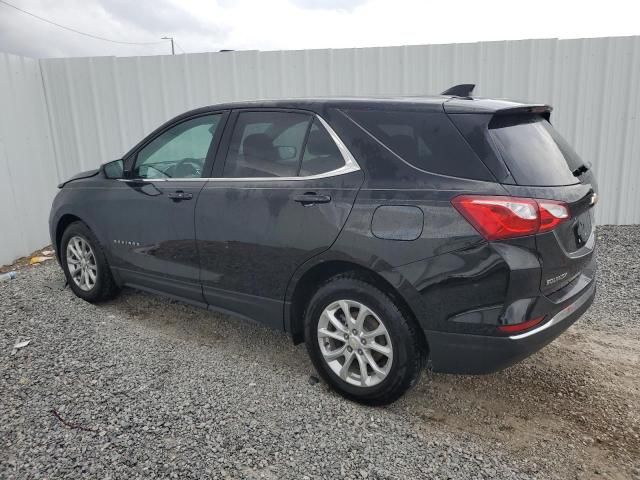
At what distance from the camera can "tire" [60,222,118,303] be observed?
4.52 metres

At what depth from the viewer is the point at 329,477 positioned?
2.45m

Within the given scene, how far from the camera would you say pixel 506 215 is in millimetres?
2436

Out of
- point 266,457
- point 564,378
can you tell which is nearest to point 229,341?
point 266,457

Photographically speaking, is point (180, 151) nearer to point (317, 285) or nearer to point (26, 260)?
point (317, 285)

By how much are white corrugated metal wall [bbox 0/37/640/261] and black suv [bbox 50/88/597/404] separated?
342cm

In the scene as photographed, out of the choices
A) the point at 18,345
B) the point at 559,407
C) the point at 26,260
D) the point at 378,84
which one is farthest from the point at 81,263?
the point at 378,84

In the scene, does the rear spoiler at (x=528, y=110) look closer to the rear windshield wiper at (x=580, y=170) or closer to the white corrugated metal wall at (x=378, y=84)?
the rear windshield wiper at (x=580, y=170)

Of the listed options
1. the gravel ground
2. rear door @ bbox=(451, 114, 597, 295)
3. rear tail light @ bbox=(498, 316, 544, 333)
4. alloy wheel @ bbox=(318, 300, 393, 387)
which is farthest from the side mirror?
rear tail light @ bbox=(498, 316, 544, 333)

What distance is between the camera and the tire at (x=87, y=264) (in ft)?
14.8

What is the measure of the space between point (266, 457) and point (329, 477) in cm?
35

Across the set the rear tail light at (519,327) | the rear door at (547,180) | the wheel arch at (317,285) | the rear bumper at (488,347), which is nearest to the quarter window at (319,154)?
the wheel arch at (317,285)

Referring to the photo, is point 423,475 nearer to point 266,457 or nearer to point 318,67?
point 266,457

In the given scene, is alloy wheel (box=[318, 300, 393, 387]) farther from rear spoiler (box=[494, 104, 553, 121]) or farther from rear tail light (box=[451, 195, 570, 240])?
rear spoiler (box=[494, 104, 553, 121])

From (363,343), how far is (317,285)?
1.58 feet
